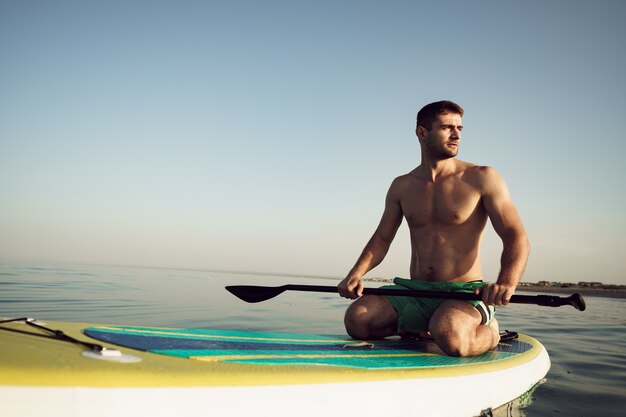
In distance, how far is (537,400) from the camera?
2.97 m

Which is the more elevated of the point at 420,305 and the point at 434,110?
the point at 434,110

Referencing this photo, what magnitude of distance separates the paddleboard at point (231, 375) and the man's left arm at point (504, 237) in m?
0.46

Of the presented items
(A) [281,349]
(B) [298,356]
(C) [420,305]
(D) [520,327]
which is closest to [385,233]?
(C) [420,305]

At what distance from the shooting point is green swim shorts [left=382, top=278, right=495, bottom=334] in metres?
3.29

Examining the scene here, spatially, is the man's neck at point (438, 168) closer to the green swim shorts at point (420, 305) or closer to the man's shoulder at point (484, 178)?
the man's shoulder at point (484, 178)

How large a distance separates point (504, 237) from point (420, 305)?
0.80 metres

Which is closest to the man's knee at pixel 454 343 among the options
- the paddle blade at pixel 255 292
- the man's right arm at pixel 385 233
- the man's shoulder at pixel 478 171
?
the man's right arm at pixel 385 233

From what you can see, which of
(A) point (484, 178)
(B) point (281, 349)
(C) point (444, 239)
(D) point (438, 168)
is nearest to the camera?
(B) point (281, 349)

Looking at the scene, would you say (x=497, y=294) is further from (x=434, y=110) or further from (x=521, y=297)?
(x=434, y=110)

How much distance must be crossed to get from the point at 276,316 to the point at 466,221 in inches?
179

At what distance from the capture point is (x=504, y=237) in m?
3.17

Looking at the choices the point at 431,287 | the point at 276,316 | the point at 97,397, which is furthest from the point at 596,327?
the point at 97,397

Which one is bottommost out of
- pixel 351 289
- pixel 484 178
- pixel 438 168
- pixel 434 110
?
pixel 351 289

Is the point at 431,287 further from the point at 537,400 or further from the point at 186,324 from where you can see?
the point at 186,324
